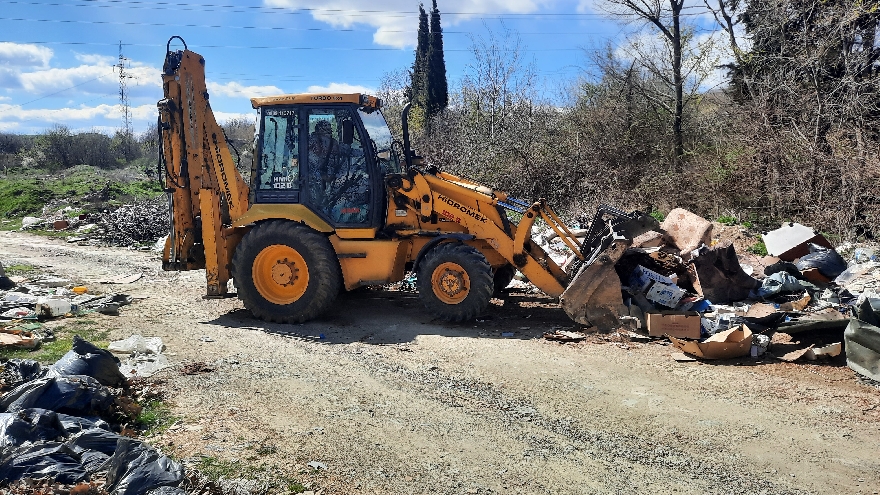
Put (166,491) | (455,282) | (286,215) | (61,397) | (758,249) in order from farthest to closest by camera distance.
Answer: (758,249)
(286,215)
(455,282)
(61,397)
(166,491)

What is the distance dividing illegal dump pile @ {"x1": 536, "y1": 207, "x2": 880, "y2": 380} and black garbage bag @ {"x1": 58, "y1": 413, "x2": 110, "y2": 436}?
4.18m

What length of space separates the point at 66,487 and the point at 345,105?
A: 4.88 meters

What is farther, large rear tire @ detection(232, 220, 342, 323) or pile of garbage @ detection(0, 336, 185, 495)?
large rear tire @ detection(232, 220, 342, 323)

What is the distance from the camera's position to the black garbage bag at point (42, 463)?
11.0ft

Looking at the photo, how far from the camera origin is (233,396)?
495cm

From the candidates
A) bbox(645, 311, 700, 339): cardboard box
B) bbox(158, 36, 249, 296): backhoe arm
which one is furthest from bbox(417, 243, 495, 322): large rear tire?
bbox(158, 36, 249, 296): backhoe arm

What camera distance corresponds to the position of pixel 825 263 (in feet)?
26.2

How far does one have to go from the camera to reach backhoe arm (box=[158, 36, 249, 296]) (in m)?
7.41

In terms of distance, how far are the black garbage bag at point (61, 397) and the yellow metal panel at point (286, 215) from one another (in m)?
3.24

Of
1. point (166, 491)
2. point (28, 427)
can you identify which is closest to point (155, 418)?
point (28, 427)

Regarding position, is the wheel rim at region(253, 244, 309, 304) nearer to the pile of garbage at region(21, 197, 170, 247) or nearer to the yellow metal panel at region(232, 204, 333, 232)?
the yellow metal panel at region(232, 204, 333, 232)

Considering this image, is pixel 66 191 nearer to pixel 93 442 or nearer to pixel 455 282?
pixel 455 282

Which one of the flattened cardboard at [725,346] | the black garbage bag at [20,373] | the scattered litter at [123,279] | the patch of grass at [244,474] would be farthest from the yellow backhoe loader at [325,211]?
the patch of grass at [244,474]

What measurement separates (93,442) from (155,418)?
77 centimetres
